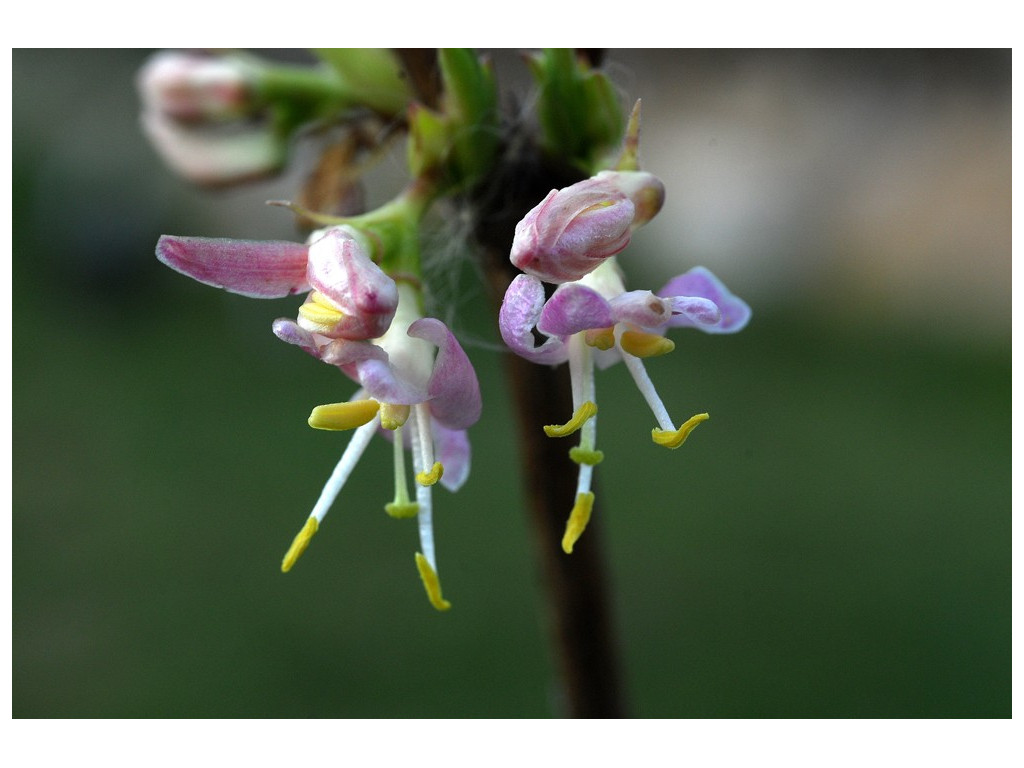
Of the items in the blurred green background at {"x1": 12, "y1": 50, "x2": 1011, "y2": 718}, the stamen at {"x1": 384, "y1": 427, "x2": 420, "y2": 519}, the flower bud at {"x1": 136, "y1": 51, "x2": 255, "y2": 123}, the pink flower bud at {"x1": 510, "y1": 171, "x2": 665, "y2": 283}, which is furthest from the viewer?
the blurred green background at {"x1": 12, "y1": 50, "x2": 1011, "y2": 718}

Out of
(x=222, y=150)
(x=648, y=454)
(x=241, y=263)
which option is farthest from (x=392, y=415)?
(x=648, y=454)

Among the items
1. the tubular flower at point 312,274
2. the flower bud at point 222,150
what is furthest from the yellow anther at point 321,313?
the flower bud at point 222,150

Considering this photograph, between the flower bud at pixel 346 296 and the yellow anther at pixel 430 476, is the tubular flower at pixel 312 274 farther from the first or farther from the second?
the yellow anther at pixel 430 476

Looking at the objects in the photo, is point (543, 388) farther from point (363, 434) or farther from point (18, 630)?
point (18, 630)

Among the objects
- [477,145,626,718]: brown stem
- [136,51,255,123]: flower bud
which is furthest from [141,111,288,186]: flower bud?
[477,145,626,718]: brown stem

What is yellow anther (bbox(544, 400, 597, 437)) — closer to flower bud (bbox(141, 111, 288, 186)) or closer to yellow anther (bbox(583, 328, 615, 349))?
yellow anther (bbox(583, 328, 615, 349))
